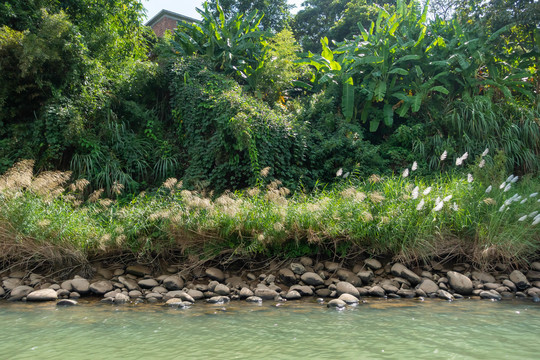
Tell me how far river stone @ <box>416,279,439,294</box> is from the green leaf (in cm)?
561

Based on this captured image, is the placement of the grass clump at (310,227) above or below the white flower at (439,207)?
below

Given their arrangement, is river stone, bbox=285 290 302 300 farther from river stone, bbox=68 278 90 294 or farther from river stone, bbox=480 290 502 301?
river stone, bbox=68 278 90 294

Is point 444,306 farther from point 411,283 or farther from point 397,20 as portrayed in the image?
point 397,20

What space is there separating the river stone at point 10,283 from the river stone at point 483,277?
6.76 meters

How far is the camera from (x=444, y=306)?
213 inches

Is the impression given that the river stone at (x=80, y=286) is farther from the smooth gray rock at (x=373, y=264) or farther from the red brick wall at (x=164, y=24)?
the red brick wall at (x=164, y=24)

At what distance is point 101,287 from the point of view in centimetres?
635

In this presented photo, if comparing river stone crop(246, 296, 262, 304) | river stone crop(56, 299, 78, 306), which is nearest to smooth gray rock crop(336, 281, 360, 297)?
river stone crop(246, 296, 262, 304)

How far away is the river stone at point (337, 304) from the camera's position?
5.39 meters

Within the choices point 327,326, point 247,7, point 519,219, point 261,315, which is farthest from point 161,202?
point 247,7

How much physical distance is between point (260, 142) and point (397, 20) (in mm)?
5789

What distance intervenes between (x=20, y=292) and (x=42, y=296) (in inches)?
17.2

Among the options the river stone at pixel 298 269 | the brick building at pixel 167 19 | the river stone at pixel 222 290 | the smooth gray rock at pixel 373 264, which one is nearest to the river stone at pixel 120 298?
the river stone at pixel 222 290

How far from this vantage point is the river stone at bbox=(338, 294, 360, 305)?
5578mm
